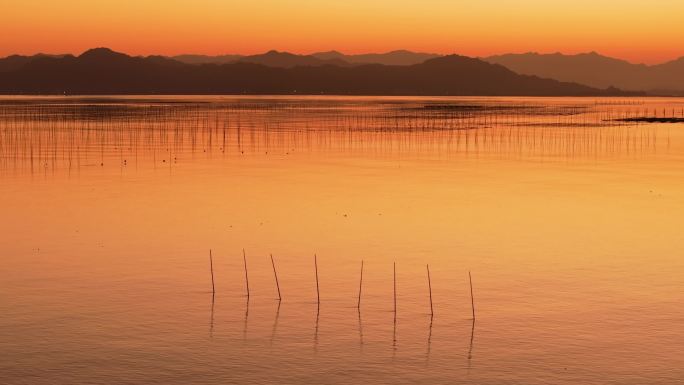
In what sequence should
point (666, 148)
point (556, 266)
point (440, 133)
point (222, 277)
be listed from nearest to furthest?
1. point (222, 277)
2. point (556, 266)
3. point (666, 148)
4. point (440, 133)

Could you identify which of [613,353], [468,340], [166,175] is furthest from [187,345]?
[166,175]

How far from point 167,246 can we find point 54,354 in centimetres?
1167

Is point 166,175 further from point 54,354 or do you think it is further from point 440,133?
point 440,133

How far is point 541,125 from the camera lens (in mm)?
112812

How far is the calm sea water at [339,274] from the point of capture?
1845 centimetres

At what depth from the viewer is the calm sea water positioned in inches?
727

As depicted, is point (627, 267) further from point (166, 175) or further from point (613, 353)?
point (166, 175)


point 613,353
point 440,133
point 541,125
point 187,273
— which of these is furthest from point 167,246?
point 541,125

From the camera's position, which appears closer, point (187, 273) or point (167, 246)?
point (187, 273)

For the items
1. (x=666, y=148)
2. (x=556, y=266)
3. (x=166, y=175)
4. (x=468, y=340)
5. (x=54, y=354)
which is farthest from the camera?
(x=666, y=148)

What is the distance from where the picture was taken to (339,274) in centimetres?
2630

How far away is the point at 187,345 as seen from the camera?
19406 mm

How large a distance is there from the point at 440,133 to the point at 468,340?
248 ft

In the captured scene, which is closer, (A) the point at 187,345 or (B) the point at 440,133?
(A) the point at 187,345
